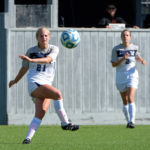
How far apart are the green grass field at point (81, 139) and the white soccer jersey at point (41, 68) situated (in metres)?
1.06

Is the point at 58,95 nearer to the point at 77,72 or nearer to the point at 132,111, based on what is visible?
the point at 132,111

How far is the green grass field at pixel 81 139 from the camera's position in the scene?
12.7m

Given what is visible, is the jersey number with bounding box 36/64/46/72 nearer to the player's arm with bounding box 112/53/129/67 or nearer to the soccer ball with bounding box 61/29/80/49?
the soccer ball with bounding box 61/29/80/49

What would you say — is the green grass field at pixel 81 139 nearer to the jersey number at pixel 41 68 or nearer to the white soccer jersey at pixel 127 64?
the white soccer jersey at pixel 127 64

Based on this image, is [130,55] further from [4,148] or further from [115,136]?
[4,148]

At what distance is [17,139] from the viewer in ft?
47.3

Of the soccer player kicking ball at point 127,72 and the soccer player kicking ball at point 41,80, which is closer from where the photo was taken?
the soccer player kicking ball at point 41,80

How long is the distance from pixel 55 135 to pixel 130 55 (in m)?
3.24

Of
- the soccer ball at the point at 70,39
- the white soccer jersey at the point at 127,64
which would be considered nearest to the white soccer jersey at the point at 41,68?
the soccer ball at the point at 70,39

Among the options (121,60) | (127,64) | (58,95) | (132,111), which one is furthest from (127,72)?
(58,95)

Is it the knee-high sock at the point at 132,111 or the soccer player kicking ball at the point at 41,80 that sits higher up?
the soccer player kicking ball at the point at 41,80

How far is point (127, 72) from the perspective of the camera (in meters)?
18.0

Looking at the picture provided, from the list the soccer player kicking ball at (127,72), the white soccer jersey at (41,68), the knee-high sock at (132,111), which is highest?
the white soccer jersey at (41,68)

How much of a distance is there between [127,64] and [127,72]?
0.59ft
